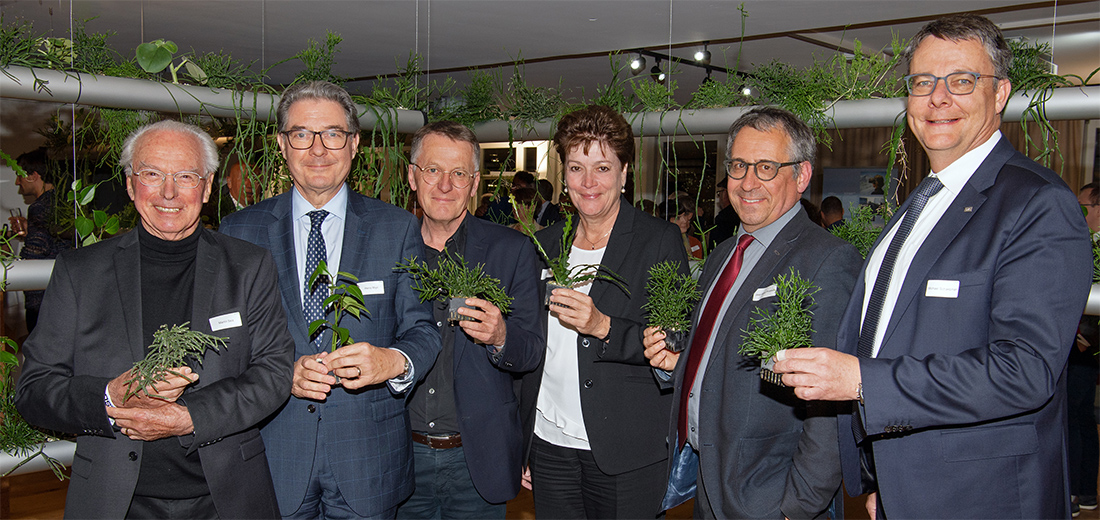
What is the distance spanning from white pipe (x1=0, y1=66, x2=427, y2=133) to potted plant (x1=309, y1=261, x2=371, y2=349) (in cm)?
91

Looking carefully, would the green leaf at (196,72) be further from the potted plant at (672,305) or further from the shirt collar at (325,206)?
the potted plant at (672,305)

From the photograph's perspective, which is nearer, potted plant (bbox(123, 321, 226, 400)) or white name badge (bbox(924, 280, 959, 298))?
white name badge (bbox(924, 280, 959, 298))

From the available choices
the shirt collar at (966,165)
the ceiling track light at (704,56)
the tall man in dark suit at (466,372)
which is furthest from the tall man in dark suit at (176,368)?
the ceiling track light at (704,56)

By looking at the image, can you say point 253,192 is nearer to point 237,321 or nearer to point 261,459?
point 237,321

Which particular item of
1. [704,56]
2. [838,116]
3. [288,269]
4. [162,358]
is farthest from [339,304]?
[704,56]

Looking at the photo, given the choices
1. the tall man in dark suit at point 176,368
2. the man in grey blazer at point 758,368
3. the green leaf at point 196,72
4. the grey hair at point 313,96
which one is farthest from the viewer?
the green leaf at point 196,72

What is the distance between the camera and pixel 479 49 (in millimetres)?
6719

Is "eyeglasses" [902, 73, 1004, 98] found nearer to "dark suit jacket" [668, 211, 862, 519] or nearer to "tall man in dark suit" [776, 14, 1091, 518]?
"tall man in dark suit" [776, 14, 1091, 518]

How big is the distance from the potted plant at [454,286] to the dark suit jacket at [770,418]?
25.4 inches

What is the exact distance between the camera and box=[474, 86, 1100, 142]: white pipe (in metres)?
1.97

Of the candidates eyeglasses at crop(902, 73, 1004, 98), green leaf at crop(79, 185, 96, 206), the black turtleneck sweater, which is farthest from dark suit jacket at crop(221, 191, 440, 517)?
eyeglasses at crop(902, 73, 1004, 98)

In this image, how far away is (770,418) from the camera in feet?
5.87

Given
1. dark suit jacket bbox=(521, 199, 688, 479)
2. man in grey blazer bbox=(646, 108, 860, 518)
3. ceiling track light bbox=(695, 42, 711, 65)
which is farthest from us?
ceiling track light bbox=(695, 42, 711, 65)

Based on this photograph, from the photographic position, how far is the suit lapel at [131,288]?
1.70 metres
